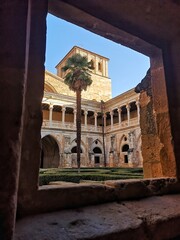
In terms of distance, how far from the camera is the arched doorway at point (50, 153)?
81.3 ft

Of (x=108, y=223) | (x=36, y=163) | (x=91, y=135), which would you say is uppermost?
(x=91, y=135)

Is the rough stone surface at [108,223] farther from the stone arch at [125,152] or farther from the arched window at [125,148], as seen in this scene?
the arched window at [125,148]

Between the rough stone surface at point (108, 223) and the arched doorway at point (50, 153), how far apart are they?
77.7ft

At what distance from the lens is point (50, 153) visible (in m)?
25.5

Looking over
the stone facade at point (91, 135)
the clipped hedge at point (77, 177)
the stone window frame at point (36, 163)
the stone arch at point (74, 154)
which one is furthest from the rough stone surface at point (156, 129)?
the stone arch at point (74, 154)

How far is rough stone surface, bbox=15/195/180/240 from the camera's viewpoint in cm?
96

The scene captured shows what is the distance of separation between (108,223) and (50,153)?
25281 millimetres

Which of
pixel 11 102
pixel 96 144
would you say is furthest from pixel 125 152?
pixel 11 102

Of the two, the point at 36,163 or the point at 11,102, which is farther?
the point at 36,163

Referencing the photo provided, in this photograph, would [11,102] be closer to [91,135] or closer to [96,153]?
[91,135]

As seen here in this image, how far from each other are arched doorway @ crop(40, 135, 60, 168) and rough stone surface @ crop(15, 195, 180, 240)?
23.7m

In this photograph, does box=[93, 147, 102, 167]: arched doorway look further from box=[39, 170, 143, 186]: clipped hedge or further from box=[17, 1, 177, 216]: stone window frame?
box=[17, 1, 177, 216]: stone window frame

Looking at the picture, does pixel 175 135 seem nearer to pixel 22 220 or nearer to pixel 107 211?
pixel 107 211

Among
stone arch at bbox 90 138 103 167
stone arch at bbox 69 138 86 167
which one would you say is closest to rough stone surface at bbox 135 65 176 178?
stone arch at bbox 69 138 86 167
